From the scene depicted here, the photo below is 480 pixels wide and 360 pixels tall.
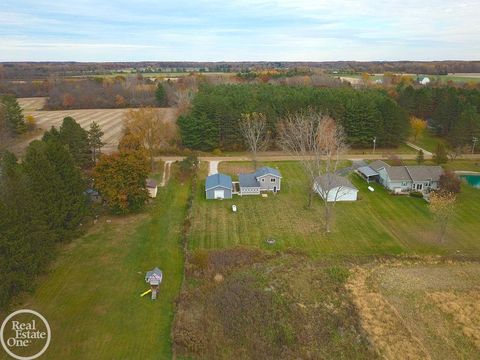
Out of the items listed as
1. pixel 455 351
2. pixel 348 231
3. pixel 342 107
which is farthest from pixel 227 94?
pixel 455 351

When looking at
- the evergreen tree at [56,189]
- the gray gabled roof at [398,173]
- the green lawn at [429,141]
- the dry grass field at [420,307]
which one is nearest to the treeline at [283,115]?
the green lawn at [429,141]

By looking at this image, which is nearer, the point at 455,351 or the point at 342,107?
the point at 455,351

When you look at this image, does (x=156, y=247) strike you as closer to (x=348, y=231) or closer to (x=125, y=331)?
(x=125, y=331)

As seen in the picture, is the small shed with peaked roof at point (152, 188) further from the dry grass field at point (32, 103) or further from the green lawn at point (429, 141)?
the dry grass field at point (32, 103)

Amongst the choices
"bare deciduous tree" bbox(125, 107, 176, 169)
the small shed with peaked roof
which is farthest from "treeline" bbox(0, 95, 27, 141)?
the small shed with peaked roof

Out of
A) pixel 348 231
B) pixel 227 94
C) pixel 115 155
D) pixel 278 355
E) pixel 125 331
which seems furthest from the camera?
pixel 227 94

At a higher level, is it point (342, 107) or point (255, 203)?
point (342, 107)

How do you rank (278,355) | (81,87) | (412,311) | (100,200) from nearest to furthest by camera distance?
(278,355)
(412,311)
(100,200)
(81,87)
